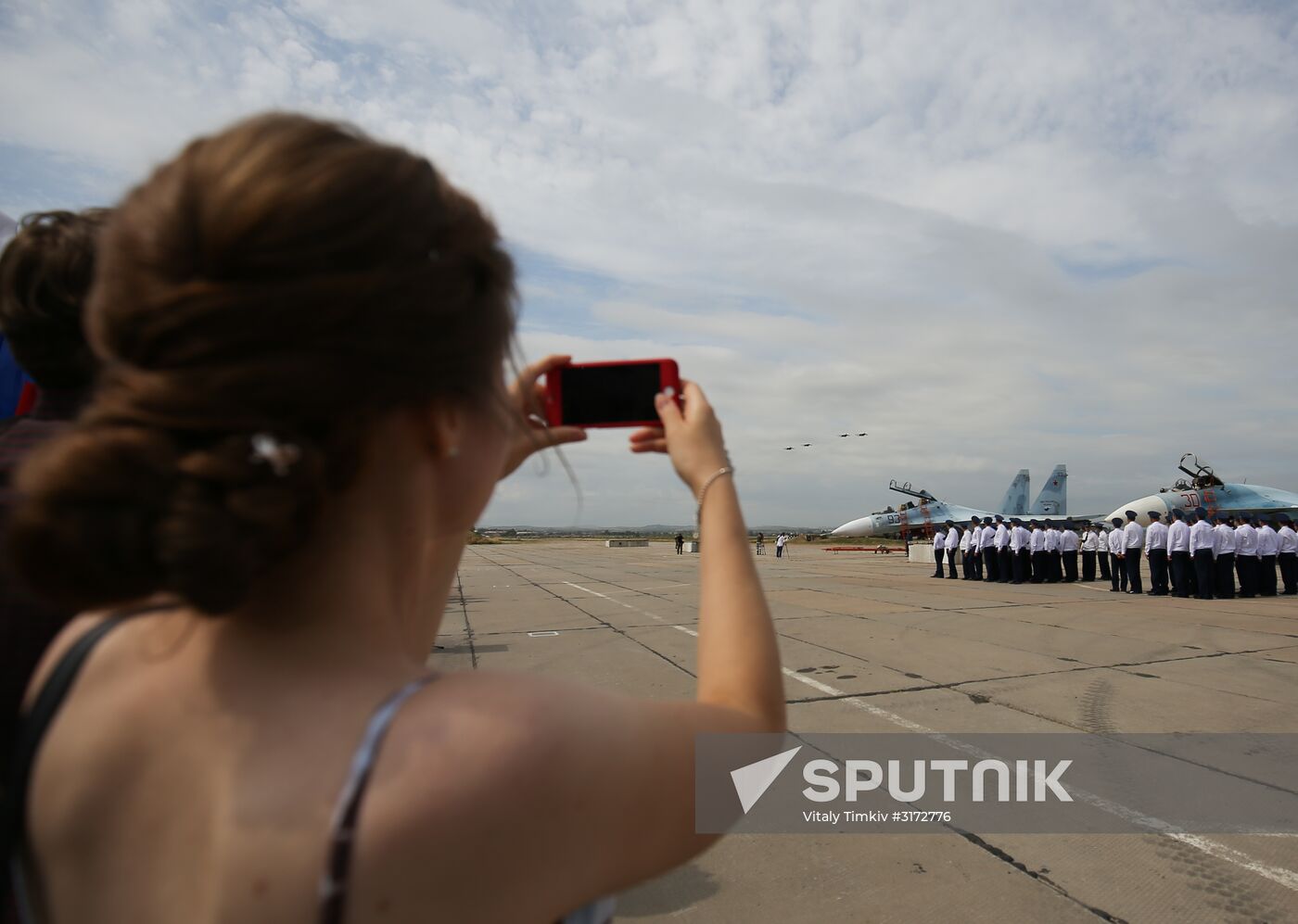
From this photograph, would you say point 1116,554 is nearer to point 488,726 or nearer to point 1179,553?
point 1179,553

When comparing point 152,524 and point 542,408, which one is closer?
point 152,524

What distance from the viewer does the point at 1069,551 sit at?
1906 cm

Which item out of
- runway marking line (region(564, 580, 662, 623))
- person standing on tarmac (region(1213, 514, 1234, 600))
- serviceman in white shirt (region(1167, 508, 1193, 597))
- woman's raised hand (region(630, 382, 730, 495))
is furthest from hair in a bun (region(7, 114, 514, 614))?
person standing on tarmac (region(1213, 514, 1234, 600))

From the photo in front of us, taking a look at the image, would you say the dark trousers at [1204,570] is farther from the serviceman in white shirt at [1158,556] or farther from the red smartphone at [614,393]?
the red smartphone at [614,393]

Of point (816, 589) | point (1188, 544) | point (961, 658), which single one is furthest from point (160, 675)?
point (1188, 544)

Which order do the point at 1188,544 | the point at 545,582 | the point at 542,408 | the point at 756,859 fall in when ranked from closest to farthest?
the point at 542,408, the point at 756,859, the point at 1188,544, the point at 545,582

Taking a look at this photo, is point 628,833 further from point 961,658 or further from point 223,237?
point 961,658

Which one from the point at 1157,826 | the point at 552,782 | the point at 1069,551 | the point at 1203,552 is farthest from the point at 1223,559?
the point at 552,782

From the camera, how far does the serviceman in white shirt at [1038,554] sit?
18.7 metres

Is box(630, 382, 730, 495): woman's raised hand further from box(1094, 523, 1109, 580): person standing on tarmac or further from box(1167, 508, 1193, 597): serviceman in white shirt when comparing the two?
box(1094, 523, 1109, 580): person standing on tarmac

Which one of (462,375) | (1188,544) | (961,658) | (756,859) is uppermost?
(1188,544)

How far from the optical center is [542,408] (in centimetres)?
126

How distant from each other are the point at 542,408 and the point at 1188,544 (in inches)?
661

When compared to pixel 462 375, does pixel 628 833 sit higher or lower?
lower
